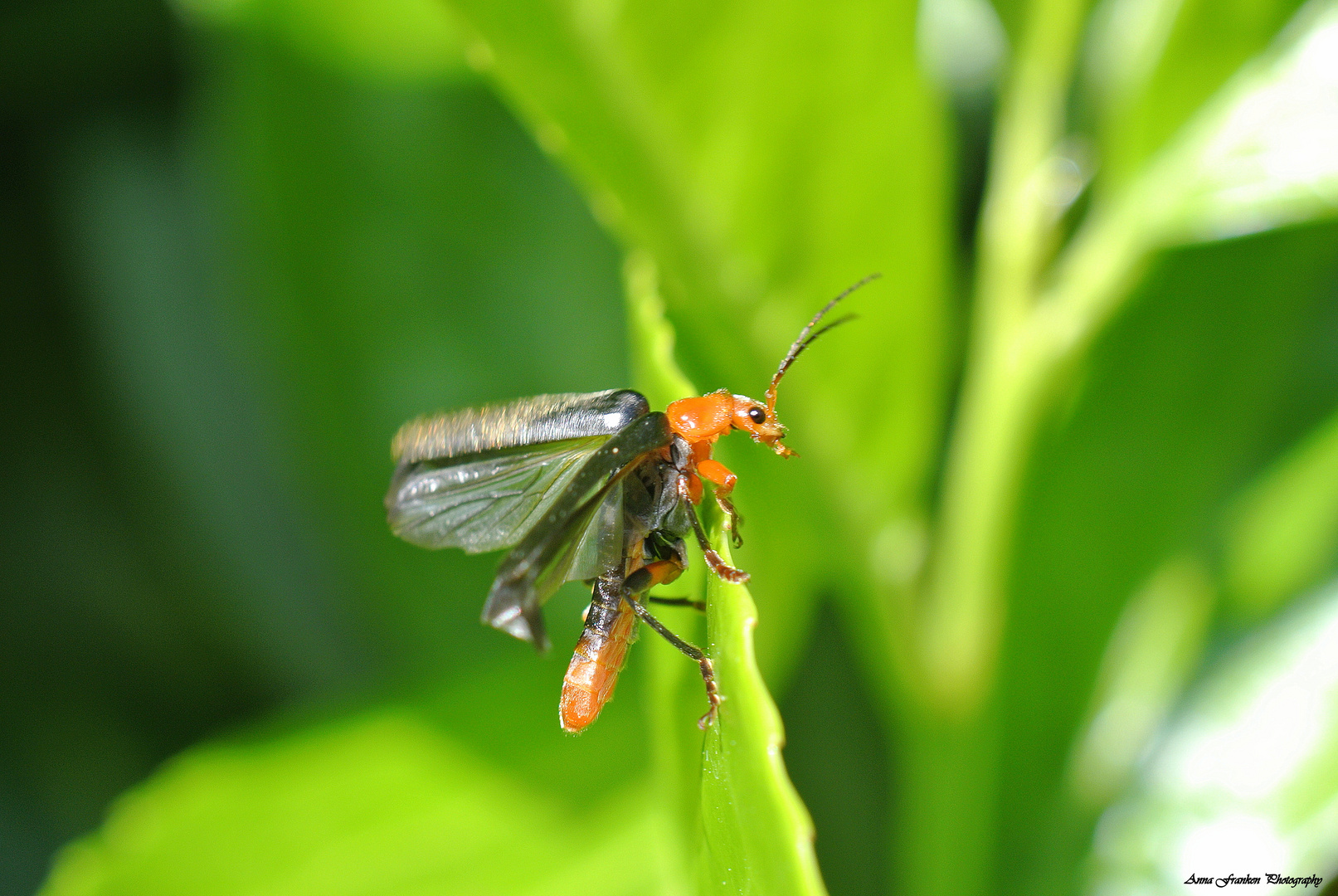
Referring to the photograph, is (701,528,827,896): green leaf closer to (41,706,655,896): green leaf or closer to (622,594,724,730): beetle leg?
(622,594,724,730): beetle leg

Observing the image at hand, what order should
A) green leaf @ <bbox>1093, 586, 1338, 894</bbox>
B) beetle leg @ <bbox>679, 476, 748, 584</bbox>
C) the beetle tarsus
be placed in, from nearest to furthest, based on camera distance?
beetle leg @ <bbox>679, 476, 748, 584</bbox> → the beetle tarsus → green leaf @ <bbox>1093, 586, 1338, 894</bbox>

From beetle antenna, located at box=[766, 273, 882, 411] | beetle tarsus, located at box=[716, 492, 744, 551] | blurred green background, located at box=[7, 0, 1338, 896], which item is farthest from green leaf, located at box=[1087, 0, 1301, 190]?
beetle tarsus, located at box=[716, 492, 744, 551]

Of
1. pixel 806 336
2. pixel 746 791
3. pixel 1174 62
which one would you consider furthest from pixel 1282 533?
pixel 746 791

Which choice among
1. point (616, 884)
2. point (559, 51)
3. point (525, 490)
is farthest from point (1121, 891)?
point (559, 51)

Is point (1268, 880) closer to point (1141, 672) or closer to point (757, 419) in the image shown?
point (1141, 672)

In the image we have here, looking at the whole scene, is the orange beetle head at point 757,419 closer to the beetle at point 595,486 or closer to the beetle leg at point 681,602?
the beetle at point 595,486

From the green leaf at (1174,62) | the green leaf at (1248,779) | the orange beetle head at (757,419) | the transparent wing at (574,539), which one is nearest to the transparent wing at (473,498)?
the transparent wing at (574,539)

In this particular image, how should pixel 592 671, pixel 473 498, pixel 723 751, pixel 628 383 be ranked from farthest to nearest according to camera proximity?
pixel 628 383
pixel 473 498
pixel 592 671
pixel 723 751
